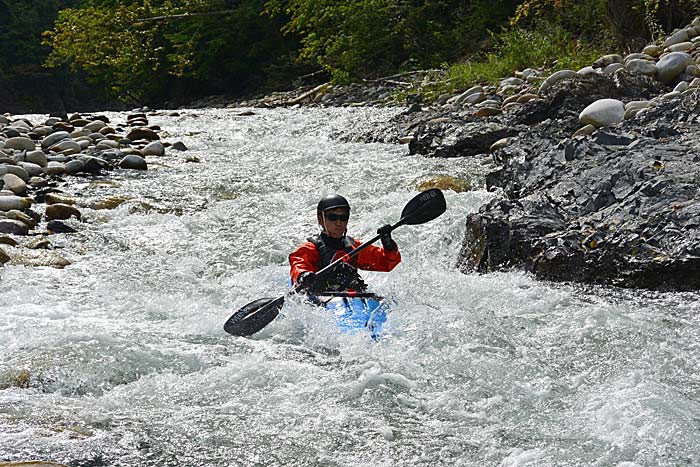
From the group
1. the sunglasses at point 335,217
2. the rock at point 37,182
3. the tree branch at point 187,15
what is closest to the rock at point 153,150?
the rock at point 37,182

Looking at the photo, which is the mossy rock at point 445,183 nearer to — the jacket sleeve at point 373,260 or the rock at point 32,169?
the jacket sleeve at point 373,260

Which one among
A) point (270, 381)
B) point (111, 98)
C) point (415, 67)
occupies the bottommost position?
point (111, 98)

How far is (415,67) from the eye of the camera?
16.6 m

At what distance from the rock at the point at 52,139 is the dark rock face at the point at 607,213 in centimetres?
664

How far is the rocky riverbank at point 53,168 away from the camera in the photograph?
6353mm

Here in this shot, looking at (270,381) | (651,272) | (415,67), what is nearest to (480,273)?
(651,272)

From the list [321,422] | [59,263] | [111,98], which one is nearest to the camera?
[321,422]

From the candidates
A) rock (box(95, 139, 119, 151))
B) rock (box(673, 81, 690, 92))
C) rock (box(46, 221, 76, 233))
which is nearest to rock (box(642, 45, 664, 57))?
rock (box(673, 81, 690, 92))

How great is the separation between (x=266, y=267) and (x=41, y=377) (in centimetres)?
247

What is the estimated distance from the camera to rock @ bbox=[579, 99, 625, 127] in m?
7.64

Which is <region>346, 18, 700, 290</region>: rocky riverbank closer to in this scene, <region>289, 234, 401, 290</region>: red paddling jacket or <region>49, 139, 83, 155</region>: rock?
<region>289, 234, 401, 290</region>: red paddling jacket

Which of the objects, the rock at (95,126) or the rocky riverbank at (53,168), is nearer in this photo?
the rocky riverbank at (53,168)

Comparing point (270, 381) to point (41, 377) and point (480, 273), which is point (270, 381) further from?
point (480, 273)

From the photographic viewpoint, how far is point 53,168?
884 centimetres
